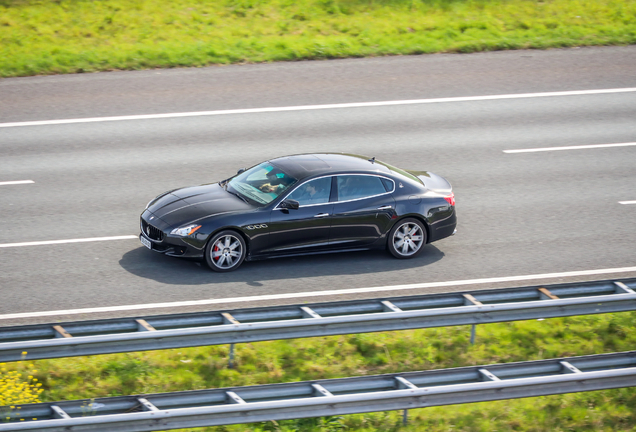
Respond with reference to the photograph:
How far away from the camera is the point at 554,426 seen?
27.1ft

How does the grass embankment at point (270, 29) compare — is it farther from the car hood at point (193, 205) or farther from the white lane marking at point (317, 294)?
the white lane marking at point (317, 294)

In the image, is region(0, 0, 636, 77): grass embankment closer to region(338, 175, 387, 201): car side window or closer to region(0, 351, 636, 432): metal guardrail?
region(338, 175, 387, 201): car side window

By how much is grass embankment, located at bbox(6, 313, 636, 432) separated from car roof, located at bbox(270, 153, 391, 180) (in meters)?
3.00

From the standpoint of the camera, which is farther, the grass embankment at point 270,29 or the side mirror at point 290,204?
the grass embankment at point 270,29

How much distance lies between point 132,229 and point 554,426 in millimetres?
7072

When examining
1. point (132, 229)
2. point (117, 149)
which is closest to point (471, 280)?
point (132, 229)

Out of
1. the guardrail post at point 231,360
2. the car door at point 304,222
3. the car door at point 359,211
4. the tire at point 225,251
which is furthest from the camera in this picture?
the car door at point 359,211

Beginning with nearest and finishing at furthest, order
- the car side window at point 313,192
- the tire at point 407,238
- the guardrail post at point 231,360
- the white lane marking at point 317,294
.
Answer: the guardrail post at point 231,360, the white lane marking at point 317,294, the car side window at point 313,192, the tire at point 407,238

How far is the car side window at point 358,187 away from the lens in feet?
39.0

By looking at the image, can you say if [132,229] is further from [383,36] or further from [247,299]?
[383,36]

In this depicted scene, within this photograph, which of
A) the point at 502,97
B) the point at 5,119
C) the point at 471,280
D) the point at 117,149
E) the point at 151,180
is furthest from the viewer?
the point at 502,97

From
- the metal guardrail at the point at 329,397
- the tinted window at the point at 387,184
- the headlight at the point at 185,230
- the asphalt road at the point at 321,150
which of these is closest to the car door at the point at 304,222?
the asphalt road at the point at 321,150

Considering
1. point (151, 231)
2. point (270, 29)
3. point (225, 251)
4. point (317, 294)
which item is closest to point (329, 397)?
point (317, 294)

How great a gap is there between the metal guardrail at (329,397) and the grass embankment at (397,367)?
1.51 ft
